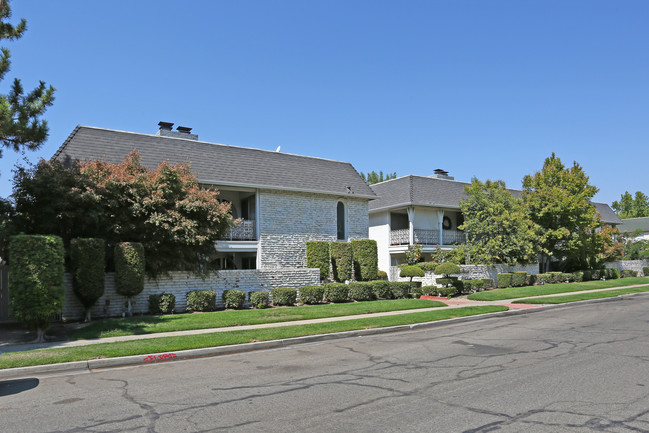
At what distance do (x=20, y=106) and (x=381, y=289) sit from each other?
15.9 m

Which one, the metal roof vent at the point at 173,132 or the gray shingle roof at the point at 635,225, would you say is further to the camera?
the gray shingle roof at the point at 635,225

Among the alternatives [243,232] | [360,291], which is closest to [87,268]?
[243,232]

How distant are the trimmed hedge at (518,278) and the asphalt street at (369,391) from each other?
1814 cm

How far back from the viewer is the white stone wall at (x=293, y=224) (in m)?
25.0

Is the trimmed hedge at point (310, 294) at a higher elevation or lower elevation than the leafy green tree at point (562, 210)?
lower

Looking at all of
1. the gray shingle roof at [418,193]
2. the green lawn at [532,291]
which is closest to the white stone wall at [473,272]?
the green lawn at [532,291]

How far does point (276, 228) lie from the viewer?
2520 centimetres

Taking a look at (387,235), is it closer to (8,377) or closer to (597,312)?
(597,312)

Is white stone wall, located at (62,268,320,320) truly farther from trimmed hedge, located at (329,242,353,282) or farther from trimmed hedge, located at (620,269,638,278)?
trimmed hedge, located at (620,269,638,278)

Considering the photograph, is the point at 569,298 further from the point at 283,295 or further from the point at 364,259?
the point at 283,295

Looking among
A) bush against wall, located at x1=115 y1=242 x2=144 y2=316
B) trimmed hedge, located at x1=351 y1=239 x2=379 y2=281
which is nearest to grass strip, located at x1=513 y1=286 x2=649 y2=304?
trimmed hedge, located at x1=351 y1=239 x2=379 y2=281

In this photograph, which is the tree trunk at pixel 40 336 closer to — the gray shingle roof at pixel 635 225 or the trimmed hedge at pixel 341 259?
the trimmed hedge at pixel 341 259

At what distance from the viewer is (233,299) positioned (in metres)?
19.0

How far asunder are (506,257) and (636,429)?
85.2 ft
